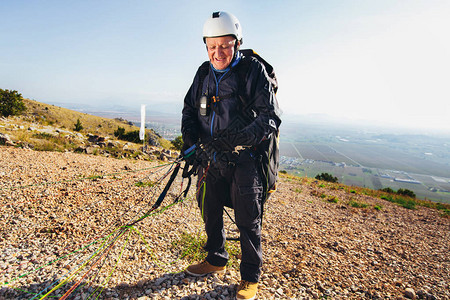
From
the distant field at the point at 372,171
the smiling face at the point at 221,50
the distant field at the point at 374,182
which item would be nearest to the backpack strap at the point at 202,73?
the smiling face at the point at 221,50

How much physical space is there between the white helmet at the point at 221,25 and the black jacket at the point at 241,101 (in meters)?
0.33

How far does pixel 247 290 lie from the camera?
270cm

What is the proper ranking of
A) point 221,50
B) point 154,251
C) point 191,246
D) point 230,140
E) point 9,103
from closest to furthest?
point 230,140
point 221,50
point 154,251
point 191,246
point 9,103

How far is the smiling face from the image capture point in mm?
2568

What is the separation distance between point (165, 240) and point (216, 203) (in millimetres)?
1720

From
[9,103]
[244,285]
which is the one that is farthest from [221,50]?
[9,103]

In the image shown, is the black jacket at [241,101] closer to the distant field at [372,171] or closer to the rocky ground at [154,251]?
the rocky ground at [154,251]

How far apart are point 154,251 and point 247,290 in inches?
68.8

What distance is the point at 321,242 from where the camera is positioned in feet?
15.9

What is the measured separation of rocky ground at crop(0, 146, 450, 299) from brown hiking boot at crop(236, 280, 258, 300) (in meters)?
0.21

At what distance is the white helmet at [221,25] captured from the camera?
254 cm

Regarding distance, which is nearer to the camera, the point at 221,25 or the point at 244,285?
the point at 221,25

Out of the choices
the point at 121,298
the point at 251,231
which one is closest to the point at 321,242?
the point at 251,231

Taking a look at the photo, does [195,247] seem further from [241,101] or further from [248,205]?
[241,101]
